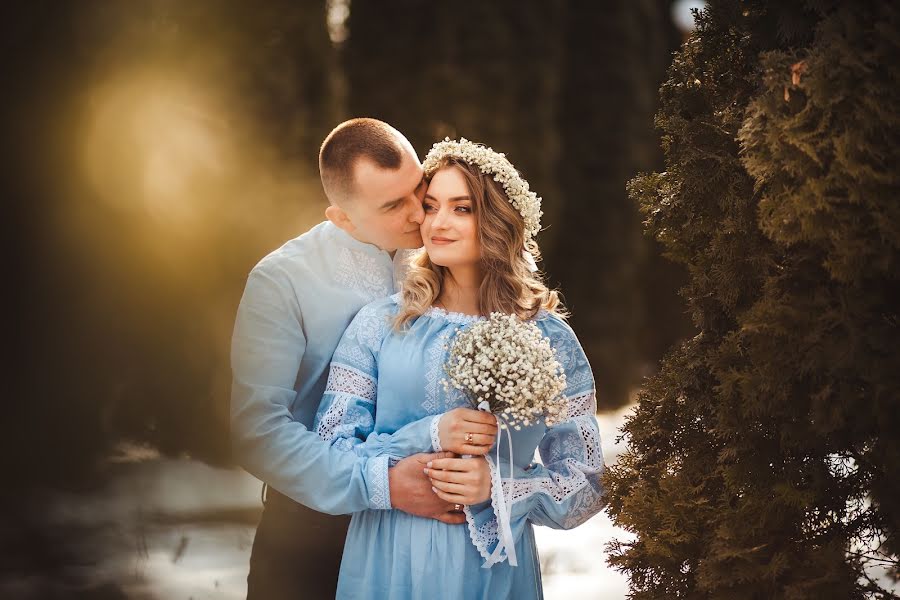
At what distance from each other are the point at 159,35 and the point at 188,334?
76.0 inches

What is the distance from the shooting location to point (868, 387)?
2.12 meters

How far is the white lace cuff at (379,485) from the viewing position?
278 cm

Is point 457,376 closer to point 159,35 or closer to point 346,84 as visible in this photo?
point 159,35

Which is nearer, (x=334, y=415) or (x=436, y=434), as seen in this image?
(x=436, y=434)

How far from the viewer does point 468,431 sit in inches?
105

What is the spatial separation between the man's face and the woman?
8 cm

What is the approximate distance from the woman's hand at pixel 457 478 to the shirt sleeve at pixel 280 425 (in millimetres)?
173

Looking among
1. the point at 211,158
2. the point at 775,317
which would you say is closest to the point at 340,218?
the point at 775,317

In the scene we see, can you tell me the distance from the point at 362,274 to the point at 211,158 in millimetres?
3240

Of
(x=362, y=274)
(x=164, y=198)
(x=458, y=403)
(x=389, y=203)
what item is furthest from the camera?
(x=164, y=198)

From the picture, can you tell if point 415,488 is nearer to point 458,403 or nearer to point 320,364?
point 458,403

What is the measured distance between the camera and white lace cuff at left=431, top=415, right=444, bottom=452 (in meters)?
2.75

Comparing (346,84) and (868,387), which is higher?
(346,84)

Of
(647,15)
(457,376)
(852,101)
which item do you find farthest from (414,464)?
(647,15)
